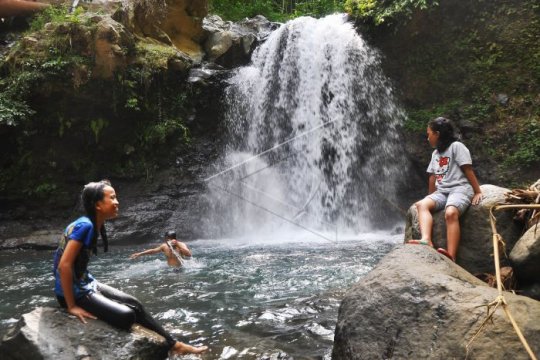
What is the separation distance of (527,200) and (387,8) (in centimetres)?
1084

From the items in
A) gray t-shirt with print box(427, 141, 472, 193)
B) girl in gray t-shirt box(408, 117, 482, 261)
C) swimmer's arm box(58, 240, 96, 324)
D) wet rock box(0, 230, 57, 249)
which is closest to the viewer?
swimmer's arm box(58, 240, 96, 324)

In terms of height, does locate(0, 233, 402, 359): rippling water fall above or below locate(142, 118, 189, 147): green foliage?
below

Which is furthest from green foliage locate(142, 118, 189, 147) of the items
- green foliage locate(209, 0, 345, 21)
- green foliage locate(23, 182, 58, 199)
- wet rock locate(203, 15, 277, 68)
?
green foliage locate(209, 0, 345, 21)

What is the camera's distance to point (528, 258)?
4020mm

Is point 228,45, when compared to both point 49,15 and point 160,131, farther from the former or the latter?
point 49,15

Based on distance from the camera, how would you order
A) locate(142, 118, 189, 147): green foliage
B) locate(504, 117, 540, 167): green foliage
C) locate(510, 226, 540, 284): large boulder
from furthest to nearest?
locate(142, 118, 189, 147): green foliage → locate(504, 117, 540, 167): green foliage → locate(510, 226, 540, 284): large boulder

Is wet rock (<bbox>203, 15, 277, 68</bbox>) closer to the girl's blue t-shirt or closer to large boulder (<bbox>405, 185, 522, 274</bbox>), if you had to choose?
large boulder (<bbox>405, 185, 522, 274</bbox>)

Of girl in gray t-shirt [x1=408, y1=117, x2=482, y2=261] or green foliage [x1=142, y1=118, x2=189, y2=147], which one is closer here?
girl in gray t-shirt [x1=408, y1=117, x2=482, y2=261]

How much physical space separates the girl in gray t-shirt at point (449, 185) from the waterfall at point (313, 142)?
7762mm

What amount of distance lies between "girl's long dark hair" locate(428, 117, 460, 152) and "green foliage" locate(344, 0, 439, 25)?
8.81 meters

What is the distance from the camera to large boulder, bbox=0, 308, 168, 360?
3469 millimetres

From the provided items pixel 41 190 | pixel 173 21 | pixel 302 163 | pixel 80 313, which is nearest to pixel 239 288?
pixel 80 313

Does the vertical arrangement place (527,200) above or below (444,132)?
below

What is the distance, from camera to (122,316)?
3.82 meters
